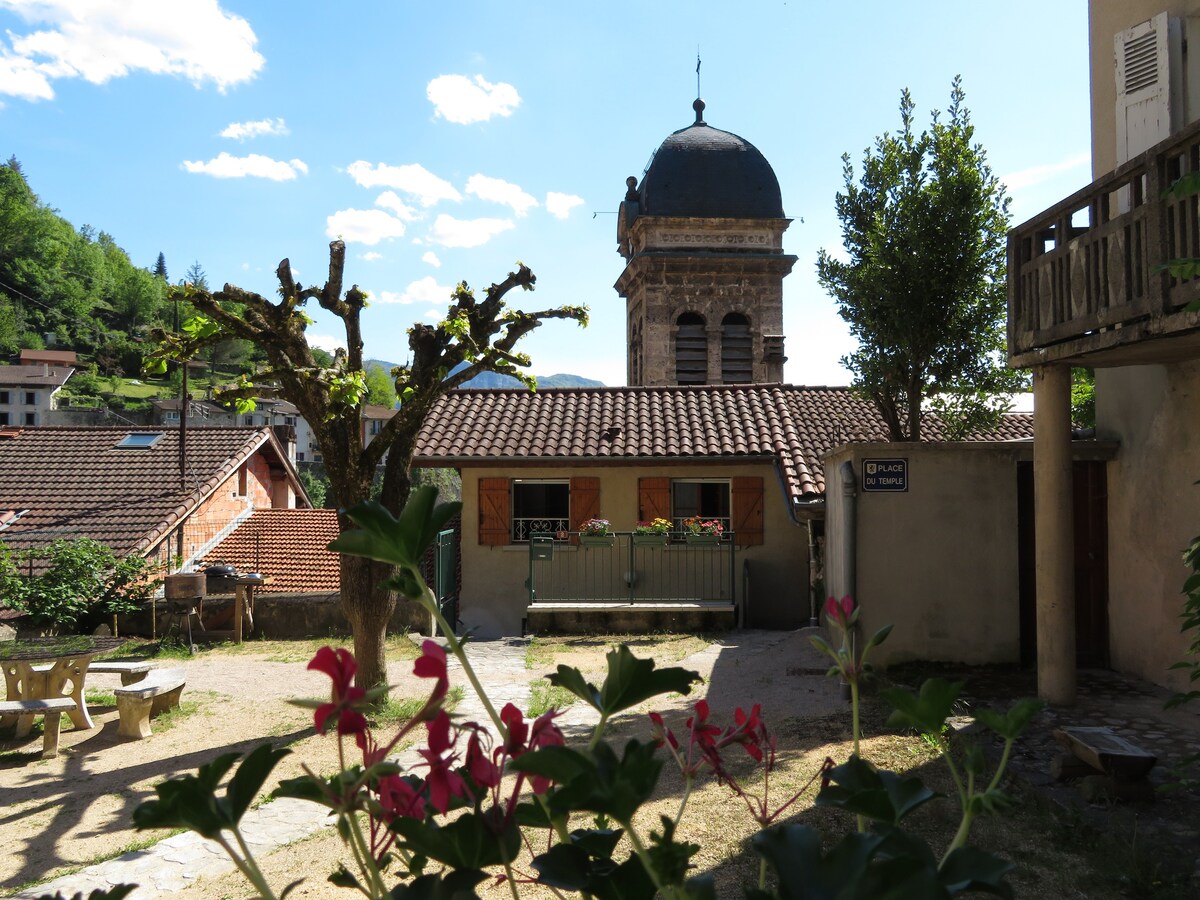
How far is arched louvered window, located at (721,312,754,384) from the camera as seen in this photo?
2591 centimetres

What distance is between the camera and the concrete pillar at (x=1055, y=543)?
757 cm

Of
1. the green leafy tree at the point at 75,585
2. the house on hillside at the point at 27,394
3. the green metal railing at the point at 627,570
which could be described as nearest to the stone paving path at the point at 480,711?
the green metal railing at the point at 627,570

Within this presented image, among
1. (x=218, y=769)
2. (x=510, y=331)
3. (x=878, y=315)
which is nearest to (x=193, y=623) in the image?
(x=510, y=331)

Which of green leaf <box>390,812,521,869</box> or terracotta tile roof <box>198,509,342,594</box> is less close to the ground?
green leaf <box>390,812,521,869</box>

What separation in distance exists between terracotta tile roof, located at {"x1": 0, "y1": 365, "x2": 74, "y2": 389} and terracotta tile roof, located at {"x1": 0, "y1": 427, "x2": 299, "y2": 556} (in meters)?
50.8

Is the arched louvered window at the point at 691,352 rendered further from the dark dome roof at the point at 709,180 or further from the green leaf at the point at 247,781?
the green leaf at the point at 247,781

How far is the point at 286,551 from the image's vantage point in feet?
62.1

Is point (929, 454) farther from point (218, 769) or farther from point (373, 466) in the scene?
point (218, 769)

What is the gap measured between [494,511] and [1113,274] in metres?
10.8

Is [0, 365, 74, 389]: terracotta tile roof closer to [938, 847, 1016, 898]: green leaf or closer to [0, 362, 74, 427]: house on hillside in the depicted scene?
[0, 362, 74, 427]: house on hillside

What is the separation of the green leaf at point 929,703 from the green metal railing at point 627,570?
43.7 ft

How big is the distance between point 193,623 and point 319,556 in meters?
4.93

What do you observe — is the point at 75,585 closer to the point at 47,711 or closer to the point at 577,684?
the point at 47,711

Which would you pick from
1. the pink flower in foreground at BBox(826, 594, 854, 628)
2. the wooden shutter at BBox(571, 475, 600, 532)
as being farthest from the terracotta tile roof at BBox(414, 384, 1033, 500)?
the pink flower in foreground at BBox(826, 594, 854, 628)
